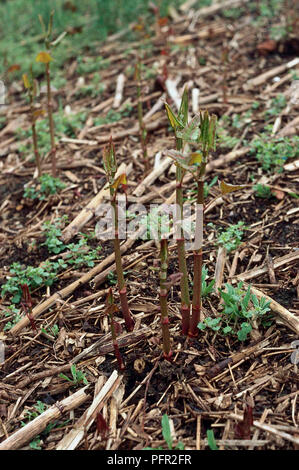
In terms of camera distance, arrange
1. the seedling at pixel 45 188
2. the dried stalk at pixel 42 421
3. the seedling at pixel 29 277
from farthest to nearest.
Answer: the seedling at pixel 45 188 → the seedling at pixel 29 277 → the dried stalk at pixel 42 421

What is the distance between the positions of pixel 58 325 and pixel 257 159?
6.04 feet

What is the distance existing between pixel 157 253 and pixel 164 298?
Answer: 2.93ft

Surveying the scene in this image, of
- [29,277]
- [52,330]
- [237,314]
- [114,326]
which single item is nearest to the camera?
[114,326]

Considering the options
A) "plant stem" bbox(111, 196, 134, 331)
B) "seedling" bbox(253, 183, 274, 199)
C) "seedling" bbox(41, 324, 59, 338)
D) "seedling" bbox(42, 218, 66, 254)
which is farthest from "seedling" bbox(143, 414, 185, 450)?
"seedling" bbox(253, 183, 274, 199)

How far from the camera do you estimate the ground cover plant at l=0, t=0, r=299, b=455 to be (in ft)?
6.77

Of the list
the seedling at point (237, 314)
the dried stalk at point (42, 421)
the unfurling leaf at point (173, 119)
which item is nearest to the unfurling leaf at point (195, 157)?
the unfurling leaf at point (173, 119)

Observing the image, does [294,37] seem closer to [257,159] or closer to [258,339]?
[257,159]

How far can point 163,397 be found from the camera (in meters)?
2.17

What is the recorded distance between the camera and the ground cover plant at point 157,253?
2.06 meters

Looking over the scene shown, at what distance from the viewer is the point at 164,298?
2041 mm

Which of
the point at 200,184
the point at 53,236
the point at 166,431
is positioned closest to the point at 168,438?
the point at 166,431

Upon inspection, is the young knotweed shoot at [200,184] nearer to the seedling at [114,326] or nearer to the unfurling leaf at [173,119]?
the unfurling leaf at [173,119]

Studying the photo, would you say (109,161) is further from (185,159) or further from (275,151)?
(275,151)
